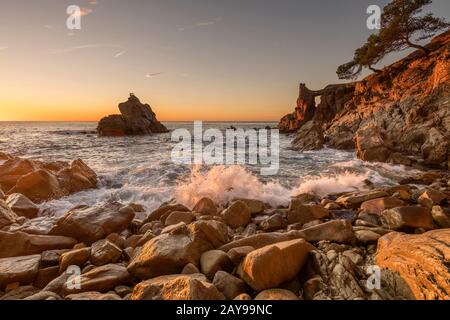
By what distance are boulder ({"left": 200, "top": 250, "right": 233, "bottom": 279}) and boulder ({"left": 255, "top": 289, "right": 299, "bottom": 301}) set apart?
2.71 feet

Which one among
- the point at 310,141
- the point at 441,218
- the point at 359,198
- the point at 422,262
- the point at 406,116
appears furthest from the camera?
the point at 310,141

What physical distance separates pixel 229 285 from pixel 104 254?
2.56m

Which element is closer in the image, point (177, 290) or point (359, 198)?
point (177, 290)

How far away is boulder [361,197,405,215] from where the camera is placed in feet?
19.9

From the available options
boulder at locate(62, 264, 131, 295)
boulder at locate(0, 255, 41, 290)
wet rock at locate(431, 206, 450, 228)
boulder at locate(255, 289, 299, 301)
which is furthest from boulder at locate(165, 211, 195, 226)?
wet rock at locate(431, 206, 450, 228)

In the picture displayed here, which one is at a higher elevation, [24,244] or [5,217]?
[5,217]

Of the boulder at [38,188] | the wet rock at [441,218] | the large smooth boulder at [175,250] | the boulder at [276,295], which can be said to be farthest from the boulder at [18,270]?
the wet rock at [441,218]

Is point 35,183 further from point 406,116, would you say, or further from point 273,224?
point 406,116

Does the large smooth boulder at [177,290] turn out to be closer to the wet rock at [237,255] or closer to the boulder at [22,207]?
the wet rock at [237,255]

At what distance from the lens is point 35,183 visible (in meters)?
8.83

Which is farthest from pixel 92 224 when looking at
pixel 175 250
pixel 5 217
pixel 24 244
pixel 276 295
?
pixel 276 295

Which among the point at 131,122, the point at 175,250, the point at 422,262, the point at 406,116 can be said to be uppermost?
the point at 131,122
